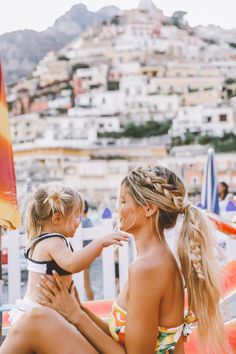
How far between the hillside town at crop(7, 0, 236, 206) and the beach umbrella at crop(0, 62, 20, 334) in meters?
12.0

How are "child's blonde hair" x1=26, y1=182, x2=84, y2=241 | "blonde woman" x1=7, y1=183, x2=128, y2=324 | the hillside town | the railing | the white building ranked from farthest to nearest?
the white building
the hillside town
the railing
"child's blonde hair" x1=26, y1=182, x2=84, y2=241
"blonde woman" x1=7, y1=183, x2=128, y2=324

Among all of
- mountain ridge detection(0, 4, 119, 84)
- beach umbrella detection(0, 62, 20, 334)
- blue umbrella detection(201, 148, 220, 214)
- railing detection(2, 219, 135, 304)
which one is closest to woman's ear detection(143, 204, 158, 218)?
beach umbrella detection(0, 62, 20, 334)

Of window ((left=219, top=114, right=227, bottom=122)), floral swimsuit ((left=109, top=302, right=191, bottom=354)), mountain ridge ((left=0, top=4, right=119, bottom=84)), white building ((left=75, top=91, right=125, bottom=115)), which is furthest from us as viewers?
mountain ridge ((left=0, top=4, right=119, bottom=84))

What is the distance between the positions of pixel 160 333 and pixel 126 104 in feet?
47.1

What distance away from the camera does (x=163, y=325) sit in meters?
1.42

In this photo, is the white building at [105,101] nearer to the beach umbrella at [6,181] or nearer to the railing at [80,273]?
the railing at [80,273]

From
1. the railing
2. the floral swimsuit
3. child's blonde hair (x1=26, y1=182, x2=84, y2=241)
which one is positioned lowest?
the railing

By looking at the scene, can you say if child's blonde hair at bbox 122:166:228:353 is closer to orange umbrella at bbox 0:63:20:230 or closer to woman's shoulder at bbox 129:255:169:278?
woman's shoulder at bbox 129:255:169:278

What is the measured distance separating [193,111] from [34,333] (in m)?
14.3

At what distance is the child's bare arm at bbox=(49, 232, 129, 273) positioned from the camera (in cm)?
150

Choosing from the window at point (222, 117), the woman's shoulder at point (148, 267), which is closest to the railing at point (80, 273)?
the woman's shoulder at point (148, 267)

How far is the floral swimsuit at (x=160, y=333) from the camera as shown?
4.71ft

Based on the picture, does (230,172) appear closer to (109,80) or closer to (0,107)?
(109,80)

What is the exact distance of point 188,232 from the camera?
1452 mm
